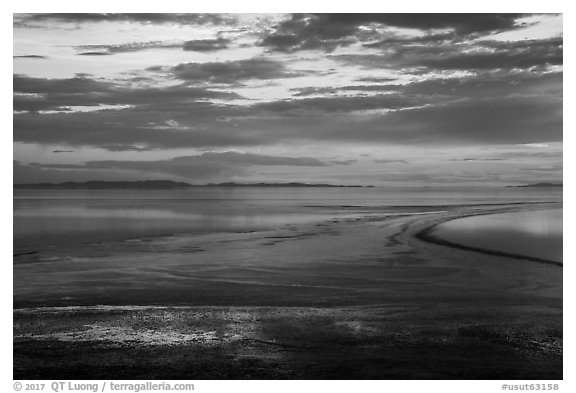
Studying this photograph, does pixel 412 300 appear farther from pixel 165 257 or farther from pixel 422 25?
pixel 165 257

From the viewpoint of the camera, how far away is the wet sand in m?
7.89

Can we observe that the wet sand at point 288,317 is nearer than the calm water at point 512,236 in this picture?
Yes

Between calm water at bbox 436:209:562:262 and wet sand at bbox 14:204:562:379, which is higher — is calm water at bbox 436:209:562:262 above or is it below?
below

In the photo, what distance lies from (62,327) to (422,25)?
1077 centimetres

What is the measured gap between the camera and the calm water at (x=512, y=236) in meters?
18.2

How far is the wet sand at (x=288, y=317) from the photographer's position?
7895 mm

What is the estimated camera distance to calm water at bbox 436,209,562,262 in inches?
719

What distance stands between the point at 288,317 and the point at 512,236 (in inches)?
587

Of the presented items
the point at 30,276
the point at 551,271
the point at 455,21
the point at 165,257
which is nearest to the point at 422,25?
the point at 455,21

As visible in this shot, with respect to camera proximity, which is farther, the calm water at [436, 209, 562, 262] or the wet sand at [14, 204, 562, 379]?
the calm water at [436, 209, 562, 262]

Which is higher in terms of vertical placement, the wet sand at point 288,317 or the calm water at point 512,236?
the wet sand at point 288,317

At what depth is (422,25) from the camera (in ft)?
47.2

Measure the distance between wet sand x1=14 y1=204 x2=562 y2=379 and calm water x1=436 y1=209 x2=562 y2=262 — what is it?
197cm

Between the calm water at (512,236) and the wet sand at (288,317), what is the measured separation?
1966mm
